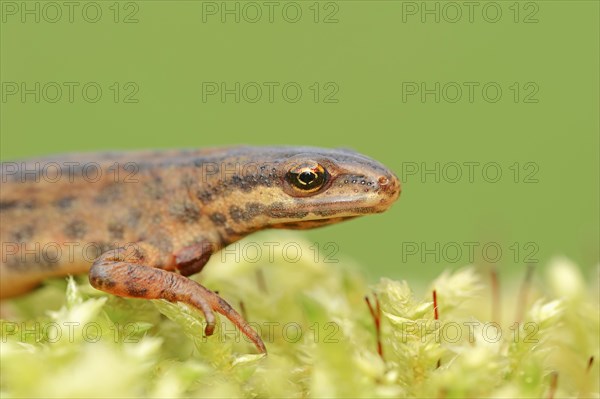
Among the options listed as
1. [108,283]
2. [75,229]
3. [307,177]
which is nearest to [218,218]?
[307,177]

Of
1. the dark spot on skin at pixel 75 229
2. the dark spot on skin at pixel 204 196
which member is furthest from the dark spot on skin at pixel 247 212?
the dark spot on skin at pixel 75 229

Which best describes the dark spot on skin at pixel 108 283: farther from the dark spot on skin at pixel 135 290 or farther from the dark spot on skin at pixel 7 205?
the dark spot on skin at pixel 7 205

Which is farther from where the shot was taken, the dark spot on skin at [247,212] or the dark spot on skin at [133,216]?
the dark spot on skin at [133,216]

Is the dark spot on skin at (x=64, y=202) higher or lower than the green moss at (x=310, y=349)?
higher

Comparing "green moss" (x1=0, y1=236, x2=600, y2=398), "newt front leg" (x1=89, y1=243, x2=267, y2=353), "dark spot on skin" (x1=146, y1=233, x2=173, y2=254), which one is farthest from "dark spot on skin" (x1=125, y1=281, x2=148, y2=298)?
"dark spot on skin" (x1=146, y1=233, x2=173, y2=254)

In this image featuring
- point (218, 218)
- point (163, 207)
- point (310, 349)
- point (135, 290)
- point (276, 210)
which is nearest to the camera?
point (310, 349)

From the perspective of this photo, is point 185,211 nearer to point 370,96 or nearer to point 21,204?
point 21,204

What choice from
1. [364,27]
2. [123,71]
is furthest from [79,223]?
[364,27]
